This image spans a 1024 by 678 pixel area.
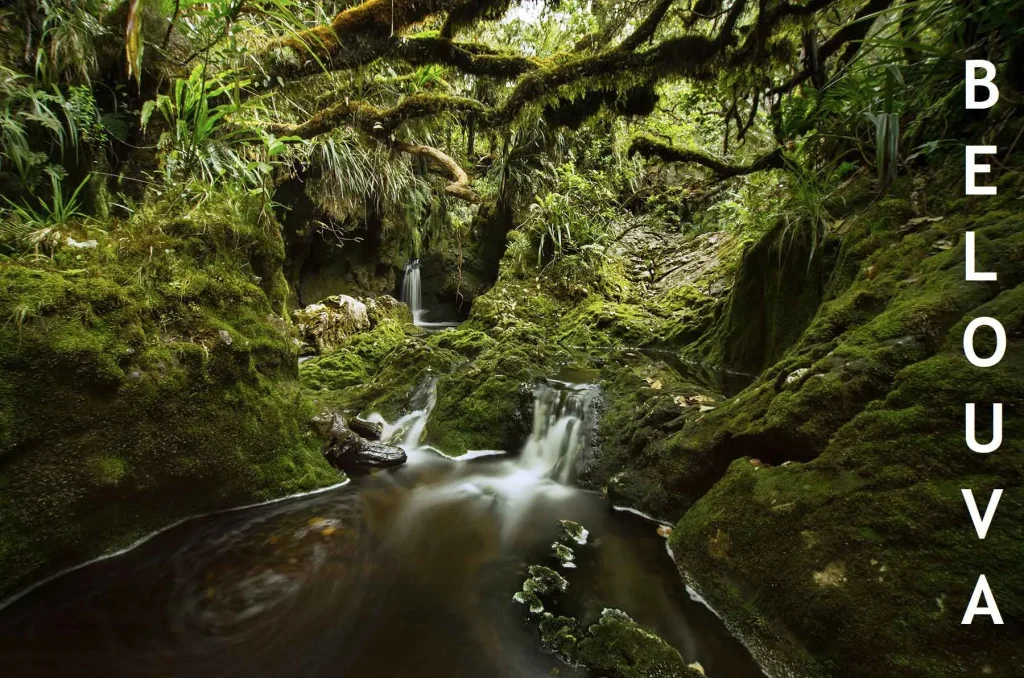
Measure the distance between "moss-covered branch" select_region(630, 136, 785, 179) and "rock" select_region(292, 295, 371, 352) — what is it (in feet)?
16.6

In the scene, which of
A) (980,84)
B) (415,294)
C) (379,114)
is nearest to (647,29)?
(980,84)

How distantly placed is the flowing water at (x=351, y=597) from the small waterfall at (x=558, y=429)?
0.53m

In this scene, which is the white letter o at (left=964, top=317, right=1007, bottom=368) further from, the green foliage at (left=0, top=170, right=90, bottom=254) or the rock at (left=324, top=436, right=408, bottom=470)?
the green foliage at (left=0, top=170, right=90, bottom=254)

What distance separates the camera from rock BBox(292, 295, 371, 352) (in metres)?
7.04

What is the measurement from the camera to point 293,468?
10.6 ft

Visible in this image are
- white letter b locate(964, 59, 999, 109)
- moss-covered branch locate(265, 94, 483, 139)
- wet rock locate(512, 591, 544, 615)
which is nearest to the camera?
wet rock locate(512, 591, 544, 615)

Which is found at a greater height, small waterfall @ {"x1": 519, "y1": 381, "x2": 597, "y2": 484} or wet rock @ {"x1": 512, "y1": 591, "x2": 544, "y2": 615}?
small waterfall @ {"x1": 519, "y1": 381, "x2": 597, "y2": 484}

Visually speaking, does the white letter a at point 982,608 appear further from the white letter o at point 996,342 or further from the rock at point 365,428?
the rock at point 365,428

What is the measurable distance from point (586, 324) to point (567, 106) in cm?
352

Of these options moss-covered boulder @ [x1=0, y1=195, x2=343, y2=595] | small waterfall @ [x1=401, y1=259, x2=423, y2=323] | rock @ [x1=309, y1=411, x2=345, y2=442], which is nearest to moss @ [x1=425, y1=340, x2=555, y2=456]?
rock @ [x1=309, y1=411, x2=345, y2=442]

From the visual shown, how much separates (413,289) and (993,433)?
10.9 metres

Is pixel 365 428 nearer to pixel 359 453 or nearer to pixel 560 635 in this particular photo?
pixel 359 453

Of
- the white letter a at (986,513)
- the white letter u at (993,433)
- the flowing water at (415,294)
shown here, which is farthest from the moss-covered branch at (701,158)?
the flowing water at (415,294)

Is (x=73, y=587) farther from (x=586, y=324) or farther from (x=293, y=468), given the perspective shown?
(x=586, y=324)
